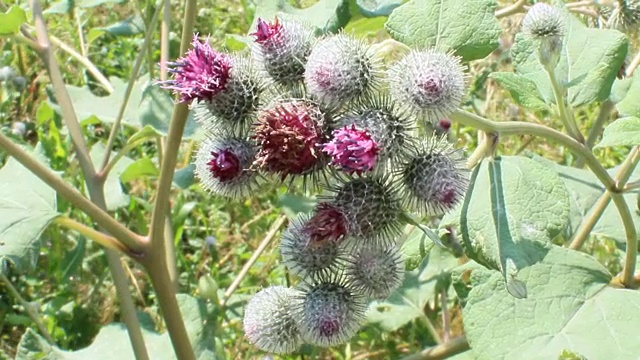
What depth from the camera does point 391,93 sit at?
5.71 ft

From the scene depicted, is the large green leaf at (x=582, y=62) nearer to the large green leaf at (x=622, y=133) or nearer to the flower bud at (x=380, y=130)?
the large green leaf at (x=622, y=133)

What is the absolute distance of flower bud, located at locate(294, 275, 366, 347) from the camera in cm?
182

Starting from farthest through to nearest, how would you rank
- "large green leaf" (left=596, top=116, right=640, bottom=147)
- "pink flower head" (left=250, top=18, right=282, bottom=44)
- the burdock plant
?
"large green leaf" (left=596, top=116, right=640, bottom=147)
"pink flower head" (left=250, top=18, right=282, bottom=44)
the burdock plant

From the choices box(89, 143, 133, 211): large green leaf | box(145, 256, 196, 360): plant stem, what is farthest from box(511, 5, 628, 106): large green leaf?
box(89, 143, 133, 211): large green leaf

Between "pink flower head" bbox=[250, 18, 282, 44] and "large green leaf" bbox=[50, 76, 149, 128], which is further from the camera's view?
"large green leaf" bbox=[50, 76, 149, 128]

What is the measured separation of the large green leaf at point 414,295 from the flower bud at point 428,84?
137 centimetres

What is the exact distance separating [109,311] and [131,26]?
127 cm

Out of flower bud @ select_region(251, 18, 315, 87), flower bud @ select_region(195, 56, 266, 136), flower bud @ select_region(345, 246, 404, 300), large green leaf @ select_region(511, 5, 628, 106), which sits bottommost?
flower bud @ select_region(345, 246, 404, 300)

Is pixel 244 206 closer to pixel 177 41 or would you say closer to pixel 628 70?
pixel 177 41

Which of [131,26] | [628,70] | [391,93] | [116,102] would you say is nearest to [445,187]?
[391,93]

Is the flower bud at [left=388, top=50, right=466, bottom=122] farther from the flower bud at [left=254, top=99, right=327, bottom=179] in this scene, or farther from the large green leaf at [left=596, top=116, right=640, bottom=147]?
the large green leaf at [left=596, top=116, right=640, bottom=147]

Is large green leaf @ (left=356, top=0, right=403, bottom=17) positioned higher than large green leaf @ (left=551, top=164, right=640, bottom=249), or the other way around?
large green leaf @ (left=356, top=0, right=403, bottom=17)

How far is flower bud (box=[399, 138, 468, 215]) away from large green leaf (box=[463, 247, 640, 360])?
1.69 feet

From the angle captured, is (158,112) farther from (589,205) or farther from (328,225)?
(589,205)
